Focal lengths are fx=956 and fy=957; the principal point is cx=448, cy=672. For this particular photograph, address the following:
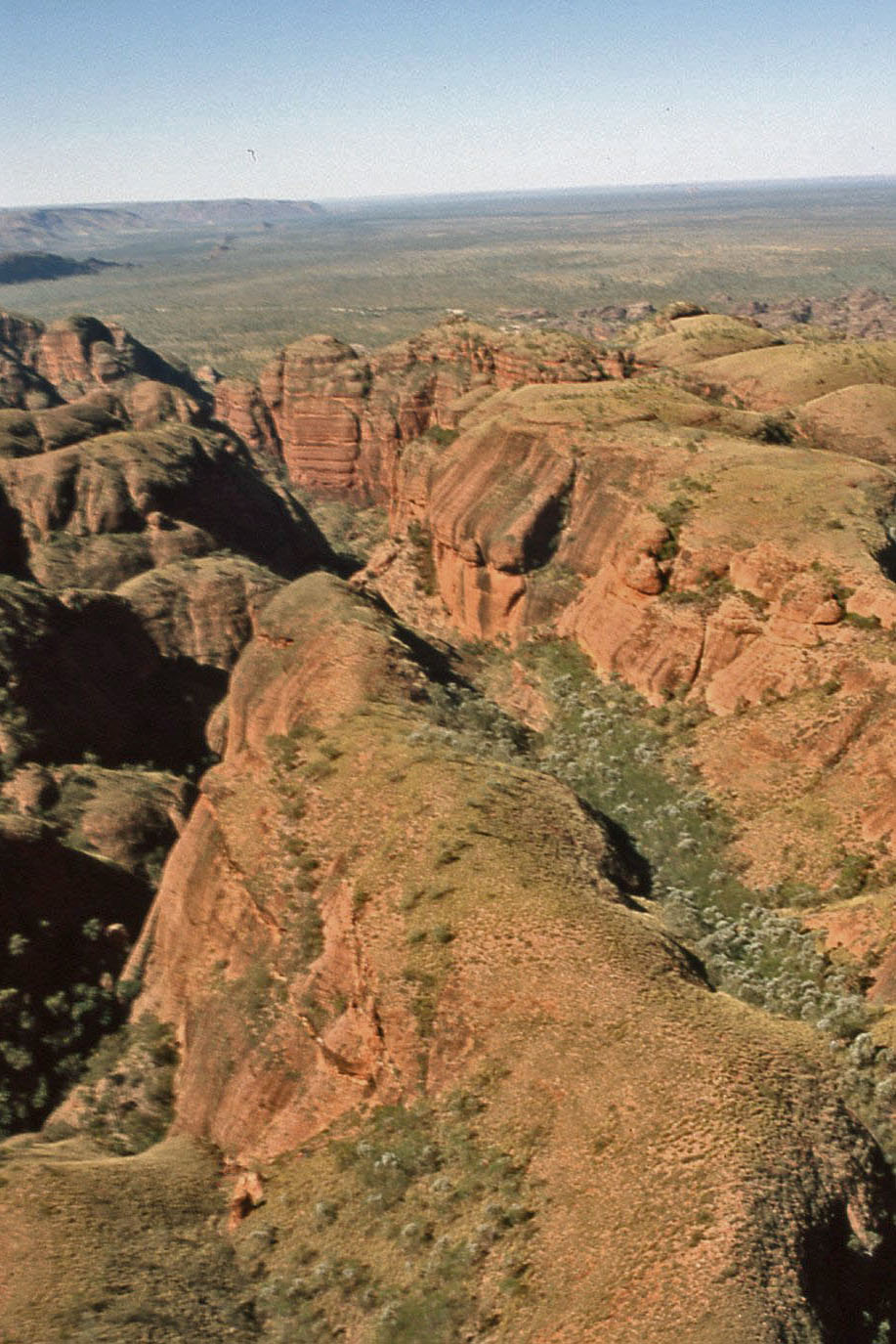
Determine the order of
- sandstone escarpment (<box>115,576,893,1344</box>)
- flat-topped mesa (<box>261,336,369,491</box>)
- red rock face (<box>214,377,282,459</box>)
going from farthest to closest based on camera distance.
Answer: red rock face (<box>214,377,282,459</box>) < flat-topped mesa (<box>261,336,369,491</box>) < sandstone escarpment (<box>115,576,893,1344</box>)

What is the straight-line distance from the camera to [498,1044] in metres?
17.6

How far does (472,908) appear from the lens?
19.7 meters

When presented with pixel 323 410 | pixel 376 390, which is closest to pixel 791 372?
pixel 376 390

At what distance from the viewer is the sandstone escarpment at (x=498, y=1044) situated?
1401 centimetres

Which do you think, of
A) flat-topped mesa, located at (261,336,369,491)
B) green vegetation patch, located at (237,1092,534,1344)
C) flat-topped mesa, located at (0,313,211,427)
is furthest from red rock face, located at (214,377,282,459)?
green vegetation patch, located at (237,1092,534,1344)

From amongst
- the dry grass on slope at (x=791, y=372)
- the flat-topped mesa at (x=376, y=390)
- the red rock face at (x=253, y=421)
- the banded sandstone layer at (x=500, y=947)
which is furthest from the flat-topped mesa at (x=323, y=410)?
the banded sandstone layer at (x=500, y=947)

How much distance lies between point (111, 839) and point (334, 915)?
12.6m

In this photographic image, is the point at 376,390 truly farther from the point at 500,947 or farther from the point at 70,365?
the point at 500,947

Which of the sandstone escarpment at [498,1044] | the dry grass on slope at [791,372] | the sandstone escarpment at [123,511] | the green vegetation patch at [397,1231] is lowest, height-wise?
the green vegetation patch at [397,1231]

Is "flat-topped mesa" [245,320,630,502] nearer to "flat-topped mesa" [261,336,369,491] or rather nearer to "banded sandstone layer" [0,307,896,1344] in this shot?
"flat-topped mesa" [261,336,369,491]

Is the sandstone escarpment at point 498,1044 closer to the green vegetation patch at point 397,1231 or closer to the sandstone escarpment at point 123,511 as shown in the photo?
the green vegetation patch at point 397,1231

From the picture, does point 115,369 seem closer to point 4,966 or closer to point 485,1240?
point 4,966

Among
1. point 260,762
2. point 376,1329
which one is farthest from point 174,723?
point 376,1329

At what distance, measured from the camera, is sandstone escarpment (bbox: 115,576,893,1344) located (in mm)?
14008
